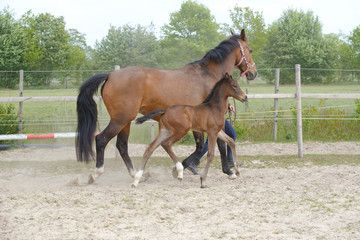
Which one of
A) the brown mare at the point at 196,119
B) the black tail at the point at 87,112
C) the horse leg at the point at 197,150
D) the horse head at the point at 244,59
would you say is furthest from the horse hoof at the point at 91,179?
the horse head at the point at 244,59

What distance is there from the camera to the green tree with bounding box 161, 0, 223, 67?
123ft

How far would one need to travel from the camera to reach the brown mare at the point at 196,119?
540 cm

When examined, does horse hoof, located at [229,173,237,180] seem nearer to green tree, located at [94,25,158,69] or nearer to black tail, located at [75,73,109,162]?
black tail, located at [75,73,109,162]

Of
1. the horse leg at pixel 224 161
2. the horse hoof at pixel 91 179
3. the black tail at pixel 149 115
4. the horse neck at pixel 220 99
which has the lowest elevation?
the horse hoof at pixel 91 179

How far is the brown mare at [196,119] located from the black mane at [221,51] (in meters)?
0.71

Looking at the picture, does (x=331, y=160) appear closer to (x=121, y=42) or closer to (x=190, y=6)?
(x=121, y=42)

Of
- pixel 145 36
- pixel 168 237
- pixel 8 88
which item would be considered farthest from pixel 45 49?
pixel 168 237

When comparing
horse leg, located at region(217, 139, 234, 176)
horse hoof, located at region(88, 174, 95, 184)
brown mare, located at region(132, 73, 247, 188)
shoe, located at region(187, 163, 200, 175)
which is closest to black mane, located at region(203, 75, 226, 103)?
brown mare, located at region(132, 73, 247, 188)

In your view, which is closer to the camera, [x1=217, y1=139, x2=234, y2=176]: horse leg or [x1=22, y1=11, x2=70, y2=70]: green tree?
[x1=217, y1=139, x2=234, y2=176]: horse leg

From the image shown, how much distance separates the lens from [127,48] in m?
33.1

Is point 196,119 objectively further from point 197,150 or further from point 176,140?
point 197,150

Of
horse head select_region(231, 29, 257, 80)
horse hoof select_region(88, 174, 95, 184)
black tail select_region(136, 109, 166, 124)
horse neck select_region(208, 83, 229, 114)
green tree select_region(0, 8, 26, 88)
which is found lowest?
horse hoof select_region(88, 174, 95, 184)

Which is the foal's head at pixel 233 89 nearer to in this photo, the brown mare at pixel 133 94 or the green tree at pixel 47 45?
the brown mare at pixel 133 94

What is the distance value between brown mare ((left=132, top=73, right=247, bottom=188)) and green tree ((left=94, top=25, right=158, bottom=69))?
26.3m
